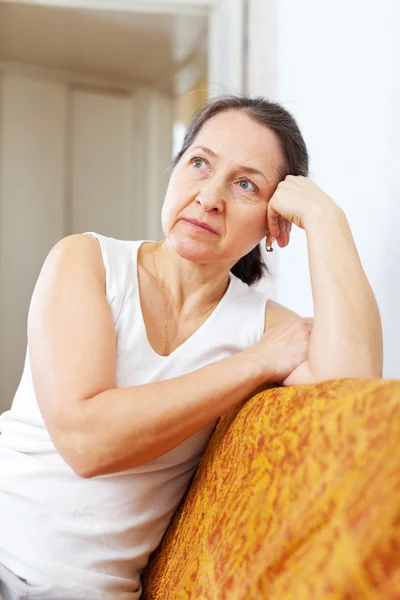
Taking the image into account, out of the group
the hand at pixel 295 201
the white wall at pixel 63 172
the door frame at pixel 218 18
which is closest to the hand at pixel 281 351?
the hand at pixel 295 201

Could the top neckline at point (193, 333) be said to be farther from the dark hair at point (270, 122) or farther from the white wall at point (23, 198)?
the white wall at point (23, 198)

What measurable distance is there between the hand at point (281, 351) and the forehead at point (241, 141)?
1.11ft

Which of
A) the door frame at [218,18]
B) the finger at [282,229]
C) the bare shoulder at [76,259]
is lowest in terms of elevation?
the bare shoulder at [76,259]

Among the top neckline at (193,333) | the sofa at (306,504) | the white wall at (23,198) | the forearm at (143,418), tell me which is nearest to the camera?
the sofa at (306,504)

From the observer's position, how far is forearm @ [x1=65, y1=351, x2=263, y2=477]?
102 cm

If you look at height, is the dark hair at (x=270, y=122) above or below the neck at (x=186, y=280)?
above

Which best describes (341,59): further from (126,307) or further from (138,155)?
(138,155)

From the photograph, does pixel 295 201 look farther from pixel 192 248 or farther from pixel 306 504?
pixel 306 504

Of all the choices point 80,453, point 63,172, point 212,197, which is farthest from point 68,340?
point 63,172

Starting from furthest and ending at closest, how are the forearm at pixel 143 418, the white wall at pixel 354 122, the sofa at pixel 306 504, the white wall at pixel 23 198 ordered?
the white wall at pixel 23 198
the white wall at pixel 354 122
the forearm at pixel 143 418
the sofa at pixel 306 504

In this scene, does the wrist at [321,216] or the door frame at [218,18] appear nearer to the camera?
the wrist at [321,216]

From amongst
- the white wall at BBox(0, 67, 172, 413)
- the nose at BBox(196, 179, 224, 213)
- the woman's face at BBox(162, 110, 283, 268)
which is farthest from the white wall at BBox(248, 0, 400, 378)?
the white wall at BBox(0, 67, 172, 413)

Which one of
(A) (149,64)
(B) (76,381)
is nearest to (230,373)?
(B) (76,381)

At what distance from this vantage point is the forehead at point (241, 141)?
1.31 metres
